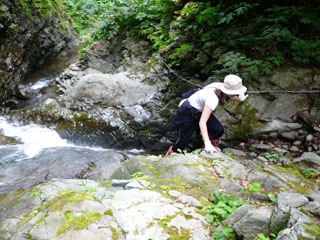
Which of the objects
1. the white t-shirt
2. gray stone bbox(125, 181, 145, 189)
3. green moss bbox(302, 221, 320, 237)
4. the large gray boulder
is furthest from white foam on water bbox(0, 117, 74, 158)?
green moss bbox(302, 221, 320, 237)

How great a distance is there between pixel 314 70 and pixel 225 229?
4830mm

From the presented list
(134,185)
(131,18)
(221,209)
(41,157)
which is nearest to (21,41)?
(131,18)

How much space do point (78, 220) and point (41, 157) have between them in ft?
18.1

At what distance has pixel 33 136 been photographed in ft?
25.1

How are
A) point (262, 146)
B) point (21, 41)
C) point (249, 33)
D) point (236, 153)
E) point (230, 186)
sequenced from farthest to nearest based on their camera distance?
1. point (21, 41)
2. point (249, 33)
3. point (236, 153)
4. point (262, 146)
5. point (230, 186)

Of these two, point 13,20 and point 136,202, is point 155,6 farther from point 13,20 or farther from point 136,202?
point 136,202

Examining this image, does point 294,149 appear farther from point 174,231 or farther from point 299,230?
point 174,231

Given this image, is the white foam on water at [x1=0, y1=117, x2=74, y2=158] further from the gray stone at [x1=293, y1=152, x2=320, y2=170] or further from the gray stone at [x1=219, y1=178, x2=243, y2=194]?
the gray stone at [x1=293, y1=152, x2=320, y2=170]

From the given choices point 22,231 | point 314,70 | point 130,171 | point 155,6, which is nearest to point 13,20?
point 155,6

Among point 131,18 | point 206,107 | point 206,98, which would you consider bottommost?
point 206,107

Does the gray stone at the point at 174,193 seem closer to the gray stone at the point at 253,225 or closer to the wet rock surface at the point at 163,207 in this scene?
the wet rock surface at the point at 163,207

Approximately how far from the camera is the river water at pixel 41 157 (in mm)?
5395

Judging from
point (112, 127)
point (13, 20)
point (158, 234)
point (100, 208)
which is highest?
point (13, 20)

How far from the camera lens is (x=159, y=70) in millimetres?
9172
